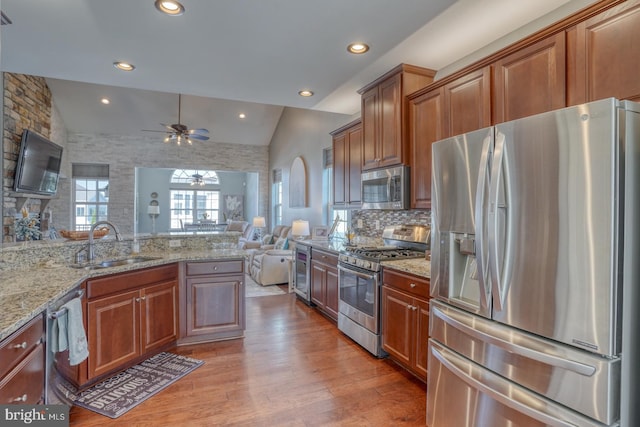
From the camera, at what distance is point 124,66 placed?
3271 millimetres

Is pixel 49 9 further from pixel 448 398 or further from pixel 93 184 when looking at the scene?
pixel 93 184

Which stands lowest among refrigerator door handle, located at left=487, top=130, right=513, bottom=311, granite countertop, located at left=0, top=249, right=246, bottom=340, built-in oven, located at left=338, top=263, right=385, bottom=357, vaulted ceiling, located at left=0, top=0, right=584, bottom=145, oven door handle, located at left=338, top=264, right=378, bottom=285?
built-in oven, located at left=338, top=263, right=385, bottom=357

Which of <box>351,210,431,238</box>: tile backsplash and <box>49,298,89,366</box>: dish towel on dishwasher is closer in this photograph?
<box>49,298,89,366</box>: dish towel on dishwasher

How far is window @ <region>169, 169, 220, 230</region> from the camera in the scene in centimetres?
1308

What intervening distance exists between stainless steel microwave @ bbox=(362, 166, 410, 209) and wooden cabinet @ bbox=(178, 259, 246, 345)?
1622 mm

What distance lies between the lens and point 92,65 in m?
3.26

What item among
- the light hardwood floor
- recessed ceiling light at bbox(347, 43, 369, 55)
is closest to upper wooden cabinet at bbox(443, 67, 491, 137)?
recessed ceiling light at bbox(347, 43, 369, 55)

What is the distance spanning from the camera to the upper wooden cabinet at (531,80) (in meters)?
1.97

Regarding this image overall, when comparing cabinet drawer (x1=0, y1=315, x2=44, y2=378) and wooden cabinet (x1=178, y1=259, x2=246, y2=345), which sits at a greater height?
cabinet drawer (x1=0, y1=315, x2=44, y2=378)

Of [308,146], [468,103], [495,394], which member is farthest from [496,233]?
[308,146]

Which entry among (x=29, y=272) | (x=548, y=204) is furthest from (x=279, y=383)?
(x=548, y=204)

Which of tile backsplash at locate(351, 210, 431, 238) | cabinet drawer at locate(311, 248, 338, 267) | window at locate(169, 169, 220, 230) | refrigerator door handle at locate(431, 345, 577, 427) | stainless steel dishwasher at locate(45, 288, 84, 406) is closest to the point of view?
refrigerator door handle at locate(431, 345, 577, 427)

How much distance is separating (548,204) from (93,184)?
1068 centimetres

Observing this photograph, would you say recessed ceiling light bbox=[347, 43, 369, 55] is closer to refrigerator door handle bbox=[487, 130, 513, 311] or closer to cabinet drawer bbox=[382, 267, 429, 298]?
refrigerator door handle bbox=[487, 130, 513, 311]
